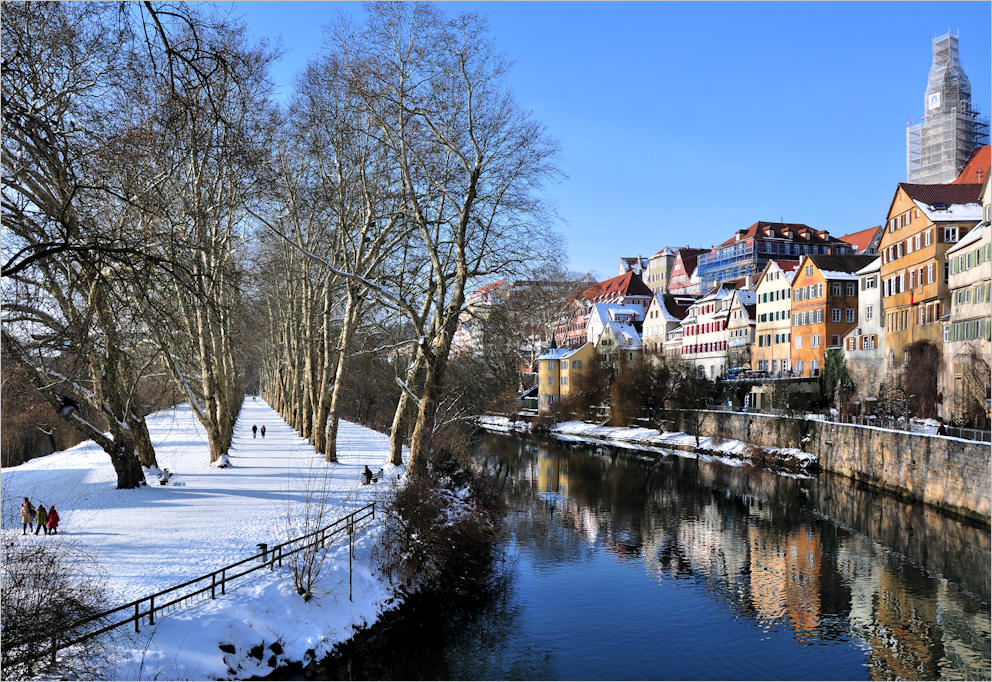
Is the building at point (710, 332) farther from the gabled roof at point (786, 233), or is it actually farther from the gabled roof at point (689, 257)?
the gabled roof at point (689, 257)

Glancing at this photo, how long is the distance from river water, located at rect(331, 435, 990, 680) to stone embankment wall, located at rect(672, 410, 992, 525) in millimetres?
1021

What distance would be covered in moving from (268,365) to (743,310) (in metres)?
51.2

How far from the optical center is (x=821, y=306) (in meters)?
67.7

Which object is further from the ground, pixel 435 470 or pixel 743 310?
pixel 743 310

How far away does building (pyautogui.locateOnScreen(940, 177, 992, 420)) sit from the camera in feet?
131

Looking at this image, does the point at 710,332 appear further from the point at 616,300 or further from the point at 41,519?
the point at 41,519

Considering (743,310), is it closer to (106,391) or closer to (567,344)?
(567,344)

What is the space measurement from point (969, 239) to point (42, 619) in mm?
43426

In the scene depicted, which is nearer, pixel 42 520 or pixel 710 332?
pixel 42 520

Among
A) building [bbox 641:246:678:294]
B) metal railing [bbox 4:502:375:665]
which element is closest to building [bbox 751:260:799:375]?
metal railing [bbox 4:502:375:665]

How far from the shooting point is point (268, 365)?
99.1 metres

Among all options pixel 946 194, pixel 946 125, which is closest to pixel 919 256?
pixel 946 194

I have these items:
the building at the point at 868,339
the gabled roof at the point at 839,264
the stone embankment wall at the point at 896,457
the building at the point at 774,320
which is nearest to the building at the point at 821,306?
the gabled roof at the point at 839,264

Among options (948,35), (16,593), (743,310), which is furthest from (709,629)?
(948,35)
